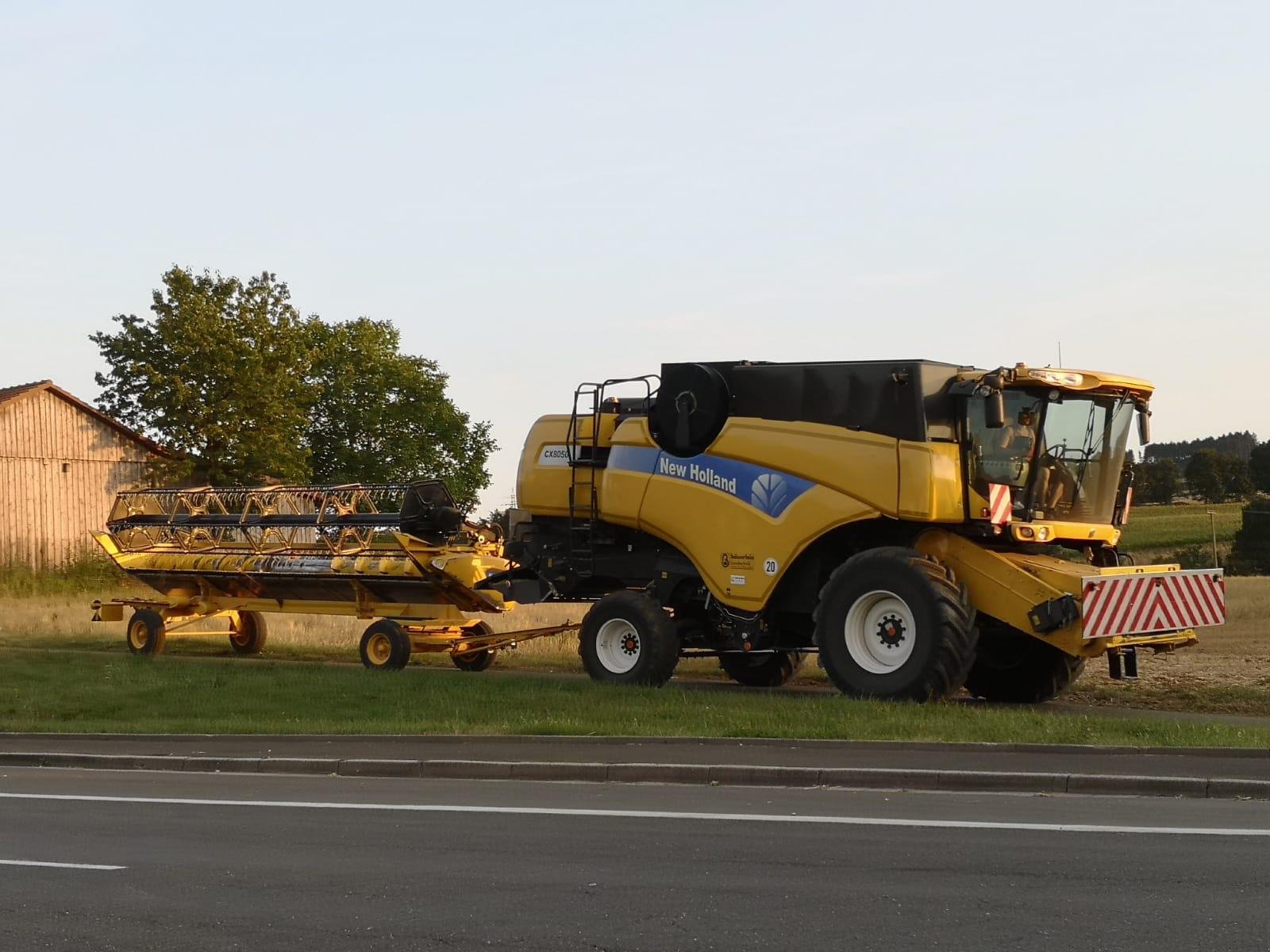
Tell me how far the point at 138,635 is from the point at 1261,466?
169ft

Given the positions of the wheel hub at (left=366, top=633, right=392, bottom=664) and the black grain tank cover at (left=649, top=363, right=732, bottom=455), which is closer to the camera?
the black grain tank cover at (left=649, top=363, right=732, bottom=455)

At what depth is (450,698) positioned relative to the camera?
18.2 m

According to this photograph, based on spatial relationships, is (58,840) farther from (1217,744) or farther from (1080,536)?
(1080,536)

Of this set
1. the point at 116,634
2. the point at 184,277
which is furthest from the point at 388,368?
the point at 116,634

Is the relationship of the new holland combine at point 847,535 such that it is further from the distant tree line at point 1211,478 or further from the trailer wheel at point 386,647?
the distant tree line at point 1211,478

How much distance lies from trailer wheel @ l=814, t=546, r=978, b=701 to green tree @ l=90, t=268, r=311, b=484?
130ft

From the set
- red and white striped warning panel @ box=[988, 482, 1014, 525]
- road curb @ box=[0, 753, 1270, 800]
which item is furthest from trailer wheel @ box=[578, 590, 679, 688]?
road curb @ box=[0, 753, 1270, 800]

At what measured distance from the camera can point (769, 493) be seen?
18.8 metres

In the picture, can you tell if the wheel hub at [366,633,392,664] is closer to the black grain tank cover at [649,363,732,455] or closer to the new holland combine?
the new holland combine

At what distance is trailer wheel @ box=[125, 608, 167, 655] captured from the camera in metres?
26.9

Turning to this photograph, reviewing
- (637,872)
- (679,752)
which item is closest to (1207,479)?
(679,752)

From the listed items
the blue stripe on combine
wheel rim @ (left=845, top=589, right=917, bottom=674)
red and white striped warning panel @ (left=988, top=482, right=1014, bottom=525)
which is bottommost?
wheel rim @ (left=845, top=589, right=917, bottom=674)

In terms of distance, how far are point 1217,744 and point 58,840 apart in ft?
27.5

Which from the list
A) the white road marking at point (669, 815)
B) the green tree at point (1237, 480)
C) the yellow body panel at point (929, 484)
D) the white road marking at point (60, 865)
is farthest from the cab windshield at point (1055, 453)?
the green tree at point (1237, 480)
